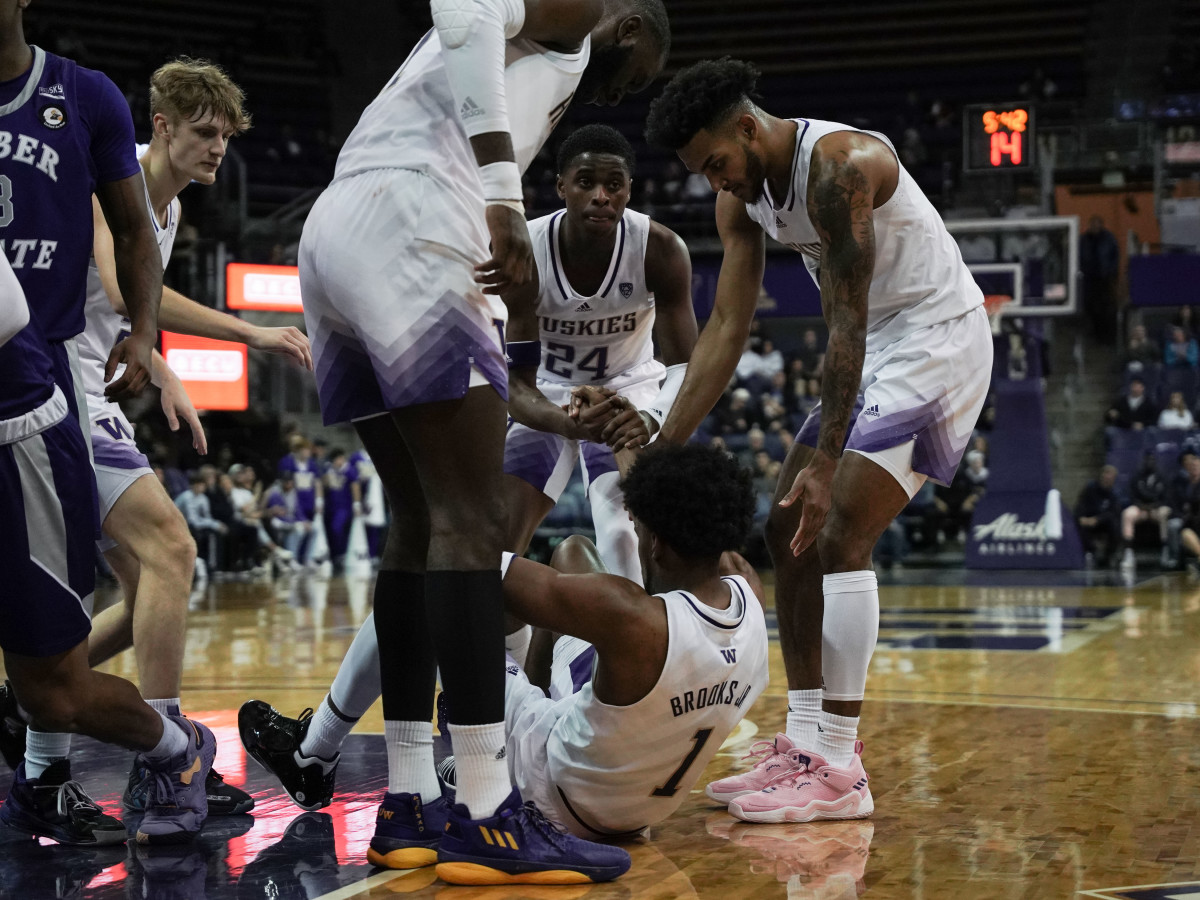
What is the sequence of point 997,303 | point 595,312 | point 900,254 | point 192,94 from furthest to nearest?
point 997,303
point 595,312
point 192,94
point 900,254

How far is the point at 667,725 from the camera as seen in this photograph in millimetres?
3215

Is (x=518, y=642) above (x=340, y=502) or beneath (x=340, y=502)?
above

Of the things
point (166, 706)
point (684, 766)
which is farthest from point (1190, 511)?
point (166, 706)

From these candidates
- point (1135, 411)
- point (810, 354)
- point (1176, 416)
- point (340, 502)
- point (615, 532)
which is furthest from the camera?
point (810, 354)

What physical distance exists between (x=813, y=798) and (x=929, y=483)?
1150 centimetres

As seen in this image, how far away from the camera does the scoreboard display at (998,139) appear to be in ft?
46.7

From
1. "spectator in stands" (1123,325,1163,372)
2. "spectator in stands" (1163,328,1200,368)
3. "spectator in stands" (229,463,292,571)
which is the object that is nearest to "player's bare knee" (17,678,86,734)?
"spectator in stands" (229,463,292,571)

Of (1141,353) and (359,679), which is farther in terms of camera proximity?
(1141,353)

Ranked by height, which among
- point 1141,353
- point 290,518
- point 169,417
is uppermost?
point 169,417

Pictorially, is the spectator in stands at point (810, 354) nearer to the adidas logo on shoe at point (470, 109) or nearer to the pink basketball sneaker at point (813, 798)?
the pink basketball sneaker at point (813, 798)

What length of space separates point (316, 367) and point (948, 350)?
182 centimetres

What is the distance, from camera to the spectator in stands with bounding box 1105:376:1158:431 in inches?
631

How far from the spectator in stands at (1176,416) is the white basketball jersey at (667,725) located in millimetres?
13912

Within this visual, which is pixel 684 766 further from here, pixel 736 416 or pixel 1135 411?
pixel 1135 411
